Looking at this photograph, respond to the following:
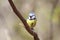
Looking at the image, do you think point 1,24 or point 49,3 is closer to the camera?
point 1,24

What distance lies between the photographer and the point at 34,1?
217 cm

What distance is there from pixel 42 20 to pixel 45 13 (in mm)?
72

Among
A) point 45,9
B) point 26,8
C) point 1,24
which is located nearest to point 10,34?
point 1,24

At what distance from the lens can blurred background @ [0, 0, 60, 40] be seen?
2006 millimetres

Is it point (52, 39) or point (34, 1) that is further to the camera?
point (34, 1)

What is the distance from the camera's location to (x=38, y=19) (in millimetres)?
2053

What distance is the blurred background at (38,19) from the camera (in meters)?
2.01

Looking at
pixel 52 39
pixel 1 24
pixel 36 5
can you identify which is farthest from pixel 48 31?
pixel 1 24

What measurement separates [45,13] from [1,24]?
403 millimetres

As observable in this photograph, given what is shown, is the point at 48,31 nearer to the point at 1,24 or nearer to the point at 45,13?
the point at 45,13

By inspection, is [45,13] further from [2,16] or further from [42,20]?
[2,16]

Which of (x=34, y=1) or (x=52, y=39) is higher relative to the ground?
(x=34, y=1)

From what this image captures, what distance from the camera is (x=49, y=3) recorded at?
218 cm

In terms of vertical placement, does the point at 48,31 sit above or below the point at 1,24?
below
